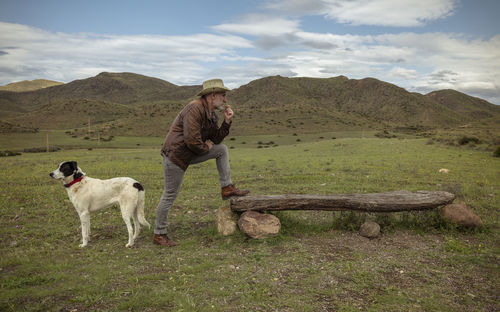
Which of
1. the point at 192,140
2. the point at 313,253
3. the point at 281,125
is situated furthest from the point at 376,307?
the point at 281,125

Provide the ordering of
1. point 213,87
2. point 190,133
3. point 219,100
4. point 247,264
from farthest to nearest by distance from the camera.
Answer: point 219,100
point 213,87
point 190,133
point 247,264

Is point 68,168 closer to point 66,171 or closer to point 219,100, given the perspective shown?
point 66,171

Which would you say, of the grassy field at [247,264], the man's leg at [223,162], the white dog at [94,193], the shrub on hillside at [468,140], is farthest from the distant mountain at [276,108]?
the white dog at [94,193]

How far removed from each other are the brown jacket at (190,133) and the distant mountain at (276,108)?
52.5 m

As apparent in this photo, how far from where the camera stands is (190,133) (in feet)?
20.9

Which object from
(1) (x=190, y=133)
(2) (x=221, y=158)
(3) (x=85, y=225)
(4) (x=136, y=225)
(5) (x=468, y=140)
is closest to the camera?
(1) (x=190, y=133)

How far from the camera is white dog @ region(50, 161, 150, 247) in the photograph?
7.00 meters

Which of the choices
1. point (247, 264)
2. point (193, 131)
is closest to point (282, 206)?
point (247, 264)

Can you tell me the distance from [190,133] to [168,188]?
1388 millimetres

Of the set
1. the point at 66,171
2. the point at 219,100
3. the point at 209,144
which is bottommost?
the point at 66,171

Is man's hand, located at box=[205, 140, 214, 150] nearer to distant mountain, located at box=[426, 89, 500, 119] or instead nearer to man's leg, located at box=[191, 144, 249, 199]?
man's leg, located at box=[191, 144, 249, 199]

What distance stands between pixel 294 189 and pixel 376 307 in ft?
28.5

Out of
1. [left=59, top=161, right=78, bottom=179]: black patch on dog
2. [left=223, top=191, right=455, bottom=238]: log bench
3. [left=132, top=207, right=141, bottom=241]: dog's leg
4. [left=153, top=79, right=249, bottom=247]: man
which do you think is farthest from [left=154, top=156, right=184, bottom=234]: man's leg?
[left=59, top=161, right=78, bottom=179]: black patch on dog

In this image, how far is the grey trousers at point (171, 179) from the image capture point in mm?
6770
